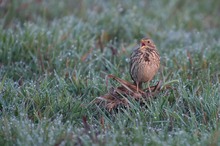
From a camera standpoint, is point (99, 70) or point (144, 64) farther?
point (99, 70)

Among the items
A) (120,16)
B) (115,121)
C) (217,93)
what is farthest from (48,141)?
(120,16)

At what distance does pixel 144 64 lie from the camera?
558 cm

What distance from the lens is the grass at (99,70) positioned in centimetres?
464

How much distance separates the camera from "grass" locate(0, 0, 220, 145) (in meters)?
4.64

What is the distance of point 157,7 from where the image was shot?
30.9 ft

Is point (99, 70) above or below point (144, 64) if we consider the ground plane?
below

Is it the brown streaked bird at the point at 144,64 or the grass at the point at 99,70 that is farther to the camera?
the brown streaked bird at the point at 144,64

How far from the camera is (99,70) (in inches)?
258

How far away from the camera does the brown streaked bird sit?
18.2 feet

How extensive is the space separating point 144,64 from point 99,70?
1073mm

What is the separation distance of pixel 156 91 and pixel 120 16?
2839 mm

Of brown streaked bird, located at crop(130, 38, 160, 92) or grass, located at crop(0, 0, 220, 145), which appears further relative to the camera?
brown streaked bird, located at crop(130, 38, 160, 92)

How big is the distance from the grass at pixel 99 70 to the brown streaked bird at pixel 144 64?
0.91 ft

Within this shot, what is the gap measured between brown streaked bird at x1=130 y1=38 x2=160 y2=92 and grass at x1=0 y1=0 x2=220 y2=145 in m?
0.28
